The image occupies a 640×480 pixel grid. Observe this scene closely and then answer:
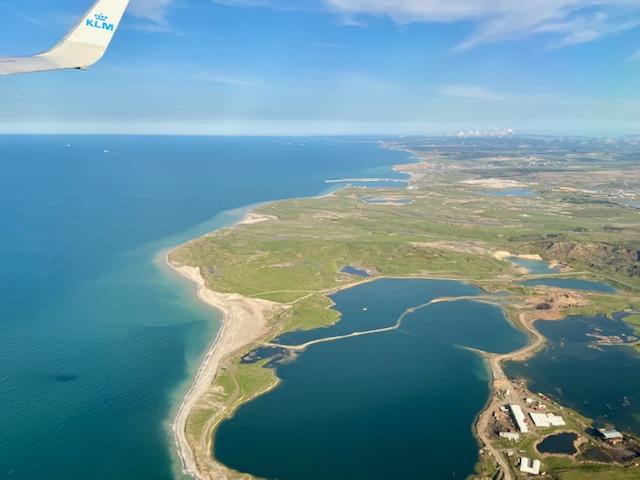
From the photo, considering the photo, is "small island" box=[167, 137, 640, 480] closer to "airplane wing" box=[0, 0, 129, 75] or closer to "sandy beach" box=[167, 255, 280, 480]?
"sandy beach" box=[167, 255, 280, 480]

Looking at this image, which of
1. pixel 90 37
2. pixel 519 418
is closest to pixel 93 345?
pixel 519 418


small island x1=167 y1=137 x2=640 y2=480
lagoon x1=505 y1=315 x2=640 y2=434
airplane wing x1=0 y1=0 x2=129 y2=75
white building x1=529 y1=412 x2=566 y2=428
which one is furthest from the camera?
lagoon x1=505 y1=315 x2=640 y2=434

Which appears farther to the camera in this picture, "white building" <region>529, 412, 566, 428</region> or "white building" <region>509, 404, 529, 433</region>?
"white building" <region>529, 412, 566, 428</region>

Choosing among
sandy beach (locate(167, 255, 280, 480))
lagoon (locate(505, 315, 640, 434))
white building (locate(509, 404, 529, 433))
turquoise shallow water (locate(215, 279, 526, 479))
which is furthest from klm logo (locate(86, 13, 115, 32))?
lagoon (locate(505, 315, 640, 434))

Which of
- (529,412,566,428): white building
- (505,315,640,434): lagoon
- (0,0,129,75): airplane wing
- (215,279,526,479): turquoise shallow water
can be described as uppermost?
(0,0,129,75): airplane wing

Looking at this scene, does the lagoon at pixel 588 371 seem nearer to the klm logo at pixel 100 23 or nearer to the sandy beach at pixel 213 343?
the sandy beach at pixel 213 343

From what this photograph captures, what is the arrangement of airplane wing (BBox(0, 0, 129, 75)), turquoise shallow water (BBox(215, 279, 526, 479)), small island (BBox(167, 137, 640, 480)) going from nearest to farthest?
1. airplane wing (BBox(0, 0, 129, 75))
2. turquoise shallow water (BBox(215, 279, 526, 479))
3. small island (BBox(167, 137, 640, 480))

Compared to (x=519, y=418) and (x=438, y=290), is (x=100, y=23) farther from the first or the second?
(x=438, y=290)
